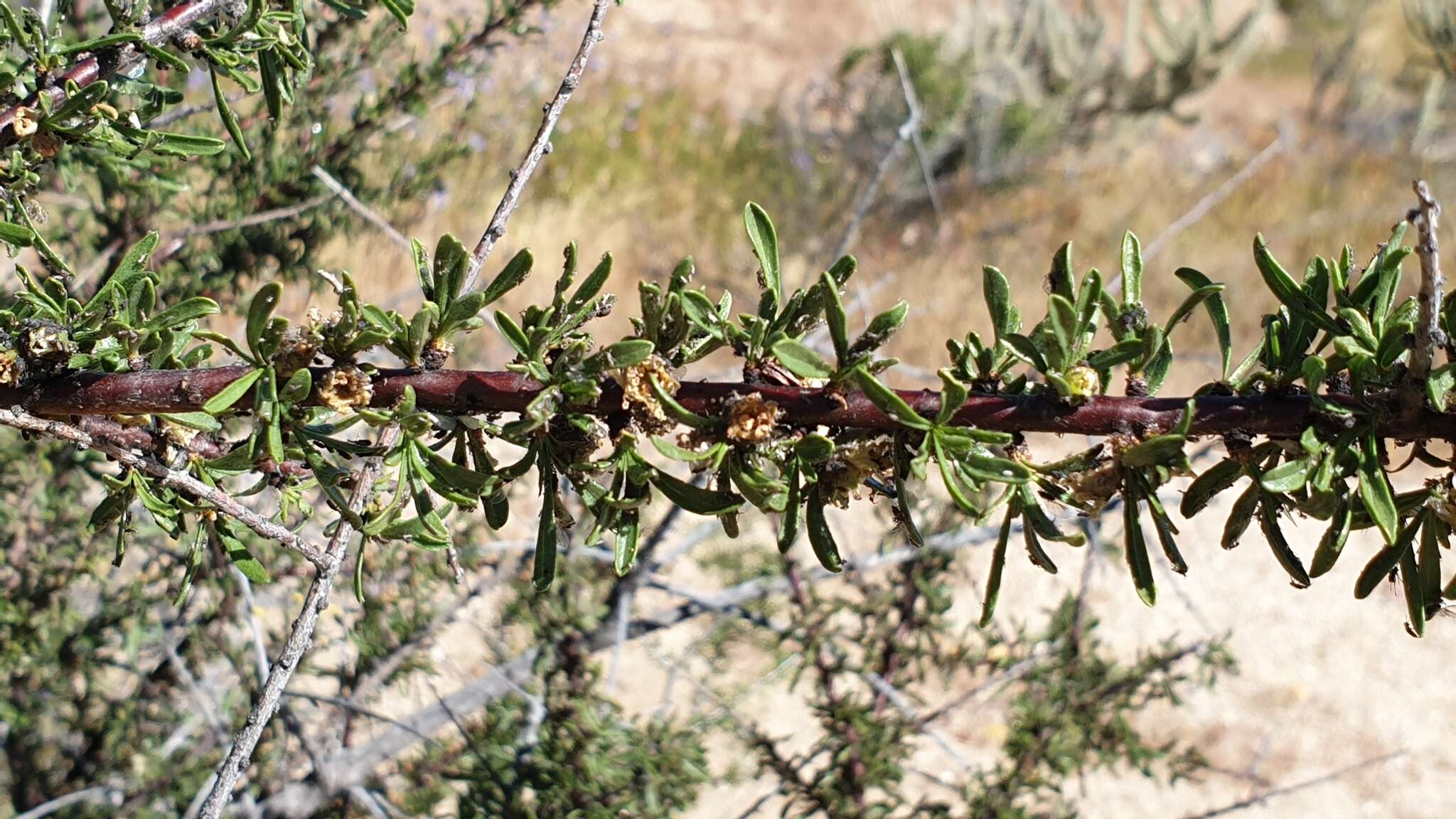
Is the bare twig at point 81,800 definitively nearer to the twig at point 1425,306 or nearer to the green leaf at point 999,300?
the green leaf at point 999,300

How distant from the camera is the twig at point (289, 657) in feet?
1.99

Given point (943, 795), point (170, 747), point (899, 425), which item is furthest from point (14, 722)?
point (943, 795)

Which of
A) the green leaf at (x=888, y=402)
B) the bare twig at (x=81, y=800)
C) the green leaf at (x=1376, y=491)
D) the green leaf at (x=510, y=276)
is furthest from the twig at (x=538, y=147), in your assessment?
the bare twig at (x=81, y=800)

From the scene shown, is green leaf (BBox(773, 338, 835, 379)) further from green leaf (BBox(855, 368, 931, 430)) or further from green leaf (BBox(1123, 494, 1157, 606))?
green leaf (BBox(1123, 494, 1157, 606))

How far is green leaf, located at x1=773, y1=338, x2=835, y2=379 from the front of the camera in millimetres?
541

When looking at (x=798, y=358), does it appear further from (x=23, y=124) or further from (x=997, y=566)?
(x=23, y=124)

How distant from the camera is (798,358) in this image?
1.79ft

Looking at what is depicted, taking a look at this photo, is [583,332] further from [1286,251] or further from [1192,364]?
[1286,251]

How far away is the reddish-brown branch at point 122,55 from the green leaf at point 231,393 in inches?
12.3

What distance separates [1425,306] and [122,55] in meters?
0.80

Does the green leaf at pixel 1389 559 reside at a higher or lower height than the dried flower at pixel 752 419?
lower

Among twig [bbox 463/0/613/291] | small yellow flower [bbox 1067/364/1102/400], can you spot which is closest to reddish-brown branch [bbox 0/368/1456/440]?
small yellow flower [bbox 1067/364/1102/400]

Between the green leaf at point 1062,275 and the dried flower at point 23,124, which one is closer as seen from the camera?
the green leaf at point 1062,275

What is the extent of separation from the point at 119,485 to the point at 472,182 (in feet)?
15.2
